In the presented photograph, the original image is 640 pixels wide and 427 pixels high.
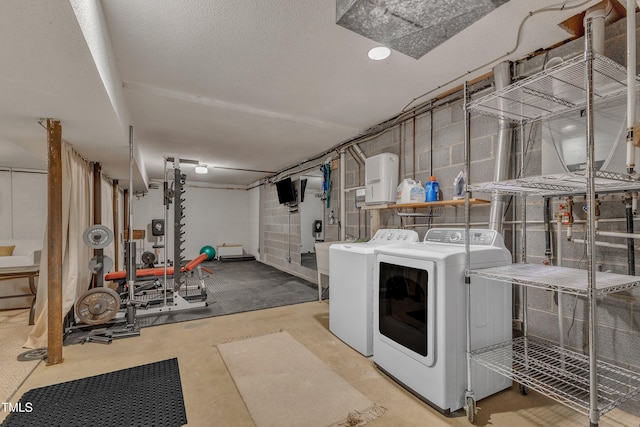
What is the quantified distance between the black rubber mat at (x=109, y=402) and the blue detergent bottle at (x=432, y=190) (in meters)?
2.69

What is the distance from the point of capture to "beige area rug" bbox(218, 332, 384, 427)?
70.1 inches

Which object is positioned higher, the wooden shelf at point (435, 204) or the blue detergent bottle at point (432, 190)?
the blue detergent bottle at point (432, 190)

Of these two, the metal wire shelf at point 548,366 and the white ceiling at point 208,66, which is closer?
the white ceiling at point 208,66

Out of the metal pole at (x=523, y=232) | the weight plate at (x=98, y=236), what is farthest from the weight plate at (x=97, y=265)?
the metal pole at (x=523, y=232)

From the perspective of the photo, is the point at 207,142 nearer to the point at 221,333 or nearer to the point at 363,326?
the point at 221,333

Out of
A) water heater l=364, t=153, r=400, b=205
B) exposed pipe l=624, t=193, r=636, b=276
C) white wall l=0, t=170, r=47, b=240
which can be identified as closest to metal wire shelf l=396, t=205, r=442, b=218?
water heater l=364, t=153, r=400, b=205

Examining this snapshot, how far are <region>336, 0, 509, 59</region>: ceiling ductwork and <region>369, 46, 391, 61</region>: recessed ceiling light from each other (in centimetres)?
25

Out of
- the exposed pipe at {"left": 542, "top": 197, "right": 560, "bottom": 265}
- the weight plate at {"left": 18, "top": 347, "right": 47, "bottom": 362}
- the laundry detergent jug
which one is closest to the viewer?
the exposed pipe at {"left": 542, "top": 197, "right": 560, "bottom": 265}

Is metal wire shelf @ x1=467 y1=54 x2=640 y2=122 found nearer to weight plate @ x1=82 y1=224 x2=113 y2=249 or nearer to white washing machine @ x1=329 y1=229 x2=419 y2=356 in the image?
white washing machine @ x1=329 y1=229 x2=419 y2=356

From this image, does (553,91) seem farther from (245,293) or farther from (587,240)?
(245,293)

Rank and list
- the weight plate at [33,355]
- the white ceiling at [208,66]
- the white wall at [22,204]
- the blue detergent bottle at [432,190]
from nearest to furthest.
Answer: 1. the white ceiling at [208,66]
2. the weight plate at [33,355]
3. the blue detergent bottle at [432,190]
4. the white wall at [22,204]

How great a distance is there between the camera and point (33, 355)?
259 centimetres

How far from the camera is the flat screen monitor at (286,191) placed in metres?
6.27

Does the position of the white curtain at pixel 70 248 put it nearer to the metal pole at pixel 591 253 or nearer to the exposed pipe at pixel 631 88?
the metal pole at pixel 591 253
